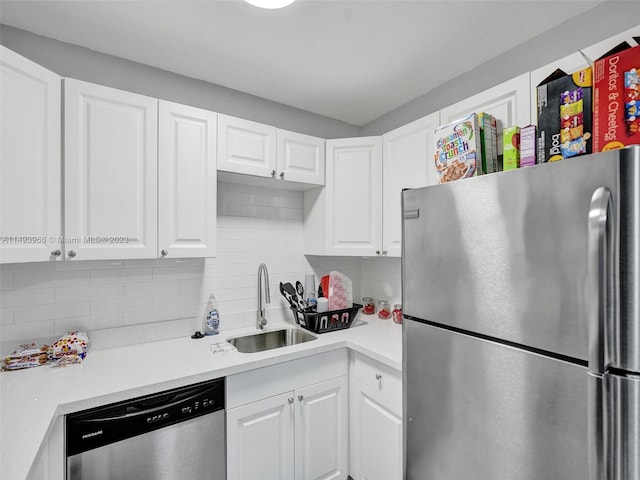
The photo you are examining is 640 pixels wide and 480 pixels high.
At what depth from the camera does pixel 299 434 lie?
1.70 metres

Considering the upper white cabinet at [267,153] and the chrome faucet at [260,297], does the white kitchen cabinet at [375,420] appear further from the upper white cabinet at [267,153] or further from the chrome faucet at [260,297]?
the upper white cabinet at [267,153]

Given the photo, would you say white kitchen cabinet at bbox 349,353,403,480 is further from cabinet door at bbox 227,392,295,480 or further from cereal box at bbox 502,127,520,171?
cereal box at bbox 502,127,520,171

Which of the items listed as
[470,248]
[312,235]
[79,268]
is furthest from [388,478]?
[79,268]

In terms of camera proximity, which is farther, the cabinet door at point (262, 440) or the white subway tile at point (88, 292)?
the white subway tile at point (88, 292)

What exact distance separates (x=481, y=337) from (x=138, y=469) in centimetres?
143

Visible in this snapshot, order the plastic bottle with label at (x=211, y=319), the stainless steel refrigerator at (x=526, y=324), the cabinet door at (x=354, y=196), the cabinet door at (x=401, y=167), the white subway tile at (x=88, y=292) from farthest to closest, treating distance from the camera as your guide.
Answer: the cabinet door at (x=354, y=196), the plastic bottle with label at (x=211, y=319), the cabinet door at (x=401, y=167), the white subway tile at (x=88, y=292), the stainless steel refrigerator at (x=526, y=324)

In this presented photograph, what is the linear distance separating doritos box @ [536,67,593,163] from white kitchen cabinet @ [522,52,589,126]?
150 mm

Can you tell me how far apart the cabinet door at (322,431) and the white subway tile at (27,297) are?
1370 millimetres

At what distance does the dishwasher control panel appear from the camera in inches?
46.5

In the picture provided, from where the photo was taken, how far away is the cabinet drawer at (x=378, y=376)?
5.15 ft

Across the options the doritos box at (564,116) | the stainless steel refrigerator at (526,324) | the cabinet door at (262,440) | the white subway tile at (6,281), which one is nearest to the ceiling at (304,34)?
the doritos box at (564,116)

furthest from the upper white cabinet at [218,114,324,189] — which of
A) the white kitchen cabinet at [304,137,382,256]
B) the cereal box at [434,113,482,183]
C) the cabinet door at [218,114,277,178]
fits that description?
the cereal box at [434,113,482,183]

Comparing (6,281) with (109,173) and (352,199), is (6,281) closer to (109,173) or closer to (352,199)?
(109,173)

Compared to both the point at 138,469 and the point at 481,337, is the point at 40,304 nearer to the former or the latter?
the point at 138,469
